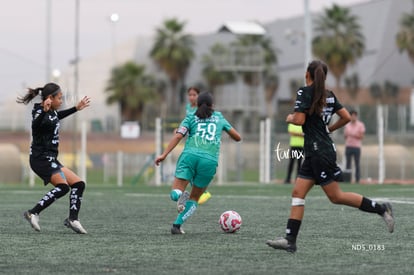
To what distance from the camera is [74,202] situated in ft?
42.3

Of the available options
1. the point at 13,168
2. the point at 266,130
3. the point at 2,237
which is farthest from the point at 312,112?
the point at 13,168

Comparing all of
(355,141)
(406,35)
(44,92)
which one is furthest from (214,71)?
(44,92)

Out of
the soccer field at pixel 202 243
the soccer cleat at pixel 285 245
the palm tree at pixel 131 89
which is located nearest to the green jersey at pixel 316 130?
the soccer cleat at pixel 285 245

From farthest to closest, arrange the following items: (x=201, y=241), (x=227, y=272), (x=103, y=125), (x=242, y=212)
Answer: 1. (x=103, y=125)
2. (x=242, y=212)
3. (x=201, y=241)
4. (x=227, y=272)

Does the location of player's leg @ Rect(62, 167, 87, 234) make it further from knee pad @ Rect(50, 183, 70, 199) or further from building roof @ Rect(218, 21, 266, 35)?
building roof @ Rect(218, 21, 266, 35)

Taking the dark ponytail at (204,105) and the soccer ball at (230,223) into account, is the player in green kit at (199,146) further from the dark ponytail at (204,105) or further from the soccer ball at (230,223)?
the soccer ball at (230,223)

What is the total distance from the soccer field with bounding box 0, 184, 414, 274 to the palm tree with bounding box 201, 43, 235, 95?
58536mm

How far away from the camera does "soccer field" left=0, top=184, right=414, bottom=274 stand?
30.7 ft

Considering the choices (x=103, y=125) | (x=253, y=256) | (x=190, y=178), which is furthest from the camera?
(x=103, y=125)

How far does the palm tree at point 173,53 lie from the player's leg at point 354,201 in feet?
235

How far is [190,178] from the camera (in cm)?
1270

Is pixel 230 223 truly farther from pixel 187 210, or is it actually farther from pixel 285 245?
pixel 285 245

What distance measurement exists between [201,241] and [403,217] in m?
4.18

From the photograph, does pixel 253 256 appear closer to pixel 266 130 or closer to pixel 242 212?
pixel 242 212
